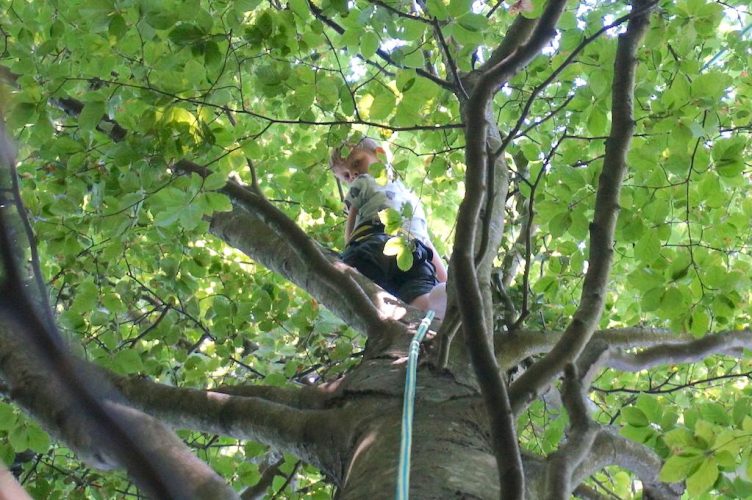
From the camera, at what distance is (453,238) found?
2.85 meters

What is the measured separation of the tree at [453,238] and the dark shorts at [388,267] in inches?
12.1

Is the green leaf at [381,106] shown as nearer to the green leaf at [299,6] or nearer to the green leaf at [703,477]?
the green leaf at [299,6]

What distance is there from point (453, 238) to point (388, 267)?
0.96 m

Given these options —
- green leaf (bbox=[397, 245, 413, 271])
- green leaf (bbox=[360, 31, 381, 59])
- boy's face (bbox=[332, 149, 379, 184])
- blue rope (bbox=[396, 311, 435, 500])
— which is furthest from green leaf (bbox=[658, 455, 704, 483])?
boy's face (bbox=[332, 149, 379, 184])

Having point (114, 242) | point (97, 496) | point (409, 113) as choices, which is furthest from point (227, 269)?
point (409, 113)

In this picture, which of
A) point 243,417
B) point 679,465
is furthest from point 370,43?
point 679,465

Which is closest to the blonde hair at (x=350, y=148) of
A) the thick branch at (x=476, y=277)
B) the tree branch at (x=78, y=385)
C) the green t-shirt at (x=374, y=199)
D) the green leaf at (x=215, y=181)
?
the green t-shirt at (x=374, y=199)

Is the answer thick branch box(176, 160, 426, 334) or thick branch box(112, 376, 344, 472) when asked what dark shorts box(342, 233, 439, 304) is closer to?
thick branch box(176, 160, 426, 334)

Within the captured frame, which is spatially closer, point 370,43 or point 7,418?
point 370,43

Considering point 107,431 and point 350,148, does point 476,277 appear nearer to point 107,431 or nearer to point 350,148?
point 107,431

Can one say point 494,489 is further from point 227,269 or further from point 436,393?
point 227,269

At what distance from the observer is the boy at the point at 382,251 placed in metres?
3.67

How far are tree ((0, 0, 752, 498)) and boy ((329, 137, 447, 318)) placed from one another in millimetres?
343

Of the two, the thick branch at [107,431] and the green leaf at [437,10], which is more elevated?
the green leaf at [437,10]
